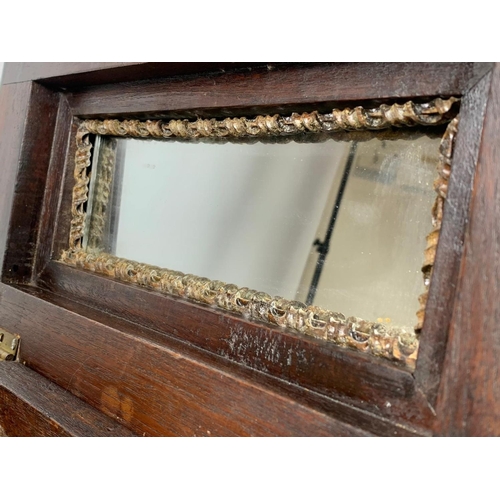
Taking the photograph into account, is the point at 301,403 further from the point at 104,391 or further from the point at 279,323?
the point at 104,391

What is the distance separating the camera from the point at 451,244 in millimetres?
350

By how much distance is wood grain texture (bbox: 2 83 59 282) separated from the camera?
0.68m

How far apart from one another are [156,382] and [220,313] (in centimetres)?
8

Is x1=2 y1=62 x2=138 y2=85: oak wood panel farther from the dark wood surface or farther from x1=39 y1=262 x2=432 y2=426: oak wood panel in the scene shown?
x1=39 y1=262 x2=432 y2=426: oak wood panel

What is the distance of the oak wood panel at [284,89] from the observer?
0.37 m

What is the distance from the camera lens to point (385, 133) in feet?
1.39

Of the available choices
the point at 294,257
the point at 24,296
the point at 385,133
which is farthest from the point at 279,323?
the point at 24,296

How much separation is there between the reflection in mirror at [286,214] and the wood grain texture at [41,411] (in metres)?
0.16

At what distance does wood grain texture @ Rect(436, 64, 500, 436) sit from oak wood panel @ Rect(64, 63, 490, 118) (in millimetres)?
45

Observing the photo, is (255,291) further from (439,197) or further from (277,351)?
(439,197)

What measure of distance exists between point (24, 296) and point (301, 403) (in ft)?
1.32

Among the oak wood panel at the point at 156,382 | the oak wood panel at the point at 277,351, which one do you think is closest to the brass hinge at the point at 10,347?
the oak wood panel at the point at 156,382

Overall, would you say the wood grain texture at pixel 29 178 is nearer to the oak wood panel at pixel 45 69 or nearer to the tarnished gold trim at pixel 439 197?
the oak wood panel at pixel 45 69

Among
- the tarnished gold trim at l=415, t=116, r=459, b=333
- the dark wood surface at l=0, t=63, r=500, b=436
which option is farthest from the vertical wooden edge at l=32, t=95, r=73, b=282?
the tarnished gold trim at l=415, t=116, r=459, b=333
